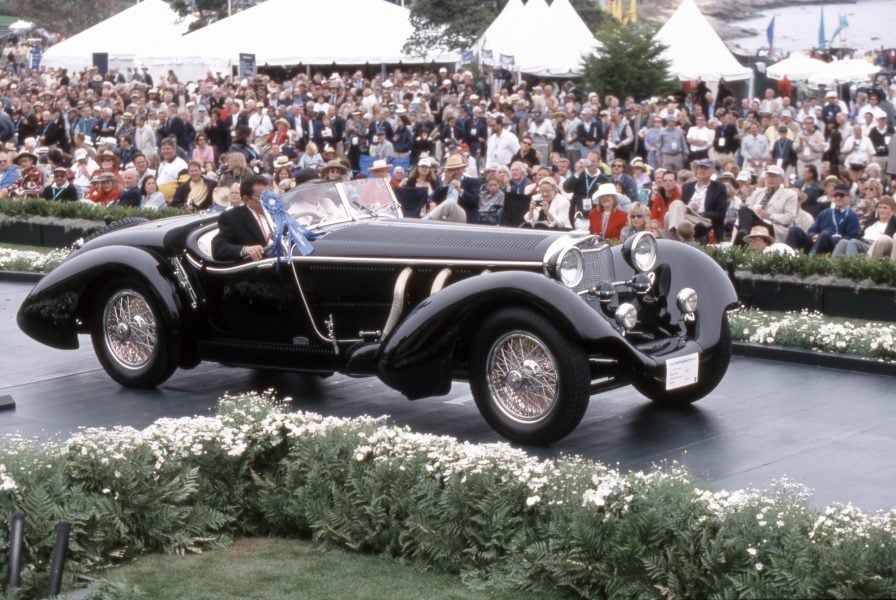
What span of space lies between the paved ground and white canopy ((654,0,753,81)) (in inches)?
780

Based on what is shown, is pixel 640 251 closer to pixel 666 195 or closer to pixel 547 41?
pixel 666 195

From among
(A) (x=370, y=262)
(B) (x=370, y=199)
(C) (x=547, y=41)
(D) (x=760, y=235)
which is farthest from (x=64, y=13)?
(A) (x=370, y=262)

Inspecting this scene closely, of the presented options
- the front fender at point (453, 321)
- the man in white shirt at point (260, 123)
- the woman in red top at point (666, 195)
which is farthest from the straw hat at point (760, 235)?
the man in white shirt at point (260, 123)

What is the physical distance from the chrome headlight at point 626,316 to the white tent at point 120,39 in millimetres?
34405

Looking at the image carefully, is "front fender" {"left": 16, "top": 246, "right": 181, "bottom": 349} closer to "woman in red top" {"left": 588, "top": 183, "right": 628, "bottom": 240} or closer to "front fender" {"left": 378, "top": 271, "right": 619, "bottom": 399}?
"front fender" {"left": 378, "top": 271, "right": 619, "bottom": 399}

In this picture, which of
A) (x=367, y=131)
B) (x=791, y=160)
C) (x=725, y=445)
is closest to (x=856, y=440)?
(x=725, y=445)

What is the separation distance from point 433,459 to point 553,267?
226cm

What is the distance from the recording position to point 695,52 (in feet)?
102

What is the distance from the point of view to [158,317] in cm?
1065

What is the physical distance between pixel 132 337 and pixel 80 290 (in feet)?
1.84

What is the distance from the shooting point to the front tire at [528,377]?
8.66 meters

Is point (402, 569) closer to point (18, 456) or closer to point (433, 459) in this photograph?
point (433, 459)

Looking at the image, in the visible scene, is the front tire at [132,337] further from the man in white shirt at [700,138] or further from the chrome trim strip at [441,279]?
the man in white shirt at [700,138]

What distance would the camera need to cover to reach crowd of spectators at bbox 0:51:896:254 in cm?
1578
